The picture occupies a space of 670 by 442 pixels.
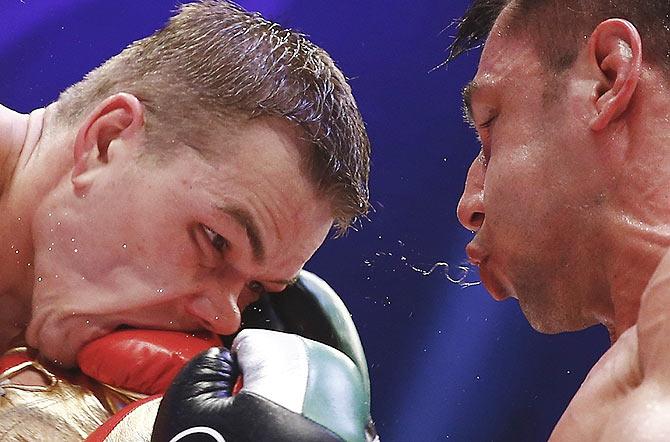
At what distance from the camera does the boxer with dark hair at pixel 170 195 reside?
1831 millimetres

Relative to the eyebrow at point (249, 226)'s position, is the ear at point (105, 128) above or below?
above

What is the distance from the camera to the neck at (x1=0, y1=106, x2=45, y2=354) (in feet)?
6.20

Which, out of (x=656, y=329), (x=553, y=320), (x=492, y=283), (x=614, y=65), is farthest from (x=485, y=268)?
(x=656, y=329)

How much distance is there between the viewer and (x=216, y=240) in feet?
6.12

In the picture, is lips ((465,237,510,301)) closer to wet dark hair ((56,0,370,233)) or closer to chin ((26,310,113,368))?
wet dark hair ((56,0,370,233))

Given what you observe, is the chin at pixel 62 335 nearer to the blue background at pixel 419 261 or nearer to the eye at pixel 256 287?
the eye at pixel 256 287

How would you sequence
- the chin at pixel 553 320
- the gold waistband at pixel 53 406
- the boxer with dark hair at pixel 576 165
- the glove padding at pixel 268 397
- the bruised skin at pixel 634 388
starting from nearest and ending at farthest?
the bruised skin at pixel 634 388 → the glove padding at pixel 268 397 → the boxer with dark hair at pixel 576 165 → the chin at pixel 553 320 → the gold waistband at pixel 53 406

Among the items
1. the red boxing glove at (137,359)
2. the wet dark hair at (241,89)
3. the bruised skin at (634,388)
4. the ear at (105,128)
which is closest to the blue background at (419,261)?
the wet dark hair at (241,89)

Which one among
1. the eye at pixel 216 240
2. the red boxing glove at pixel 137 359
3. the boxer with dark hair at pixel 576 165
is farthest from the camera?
the eye at pixel 216 240

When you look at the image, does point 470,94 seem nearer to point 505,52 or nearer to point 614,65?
point 505,52

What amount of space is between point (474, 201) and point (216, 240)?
57cm

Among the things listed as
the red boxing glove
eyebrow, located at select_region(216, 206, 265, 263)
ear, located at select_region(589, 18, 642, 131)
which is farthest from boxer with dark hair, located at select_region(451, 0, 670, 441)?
the red boxing glove

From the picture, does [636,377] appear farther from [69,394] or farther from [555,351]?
[555,351]

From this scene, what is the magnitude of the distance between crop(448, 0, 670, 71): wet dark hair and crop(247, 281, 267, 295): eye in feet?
2.45
